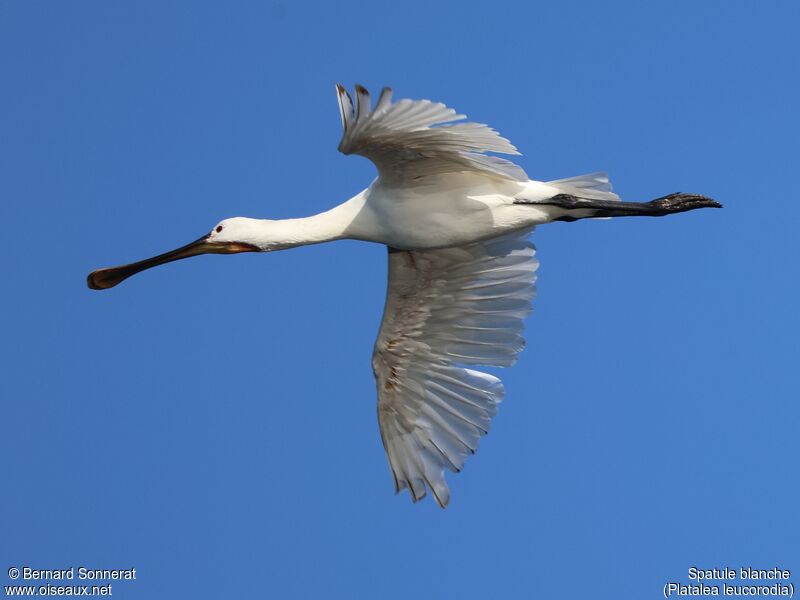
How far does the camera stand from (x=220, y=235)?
14.1 m

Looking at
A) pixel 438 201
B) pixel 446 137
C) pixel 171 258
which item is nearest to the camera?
pixel 446 137

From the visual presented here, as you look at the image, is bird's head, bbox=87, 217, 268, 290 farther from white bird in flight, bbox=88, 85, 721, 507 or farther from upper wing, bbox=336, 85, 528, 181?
upper wing, bbox=336, 85, 528, 181

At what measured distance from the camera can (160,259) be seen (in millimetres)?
14820

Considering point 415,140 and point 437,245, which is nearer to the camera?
point 415,140

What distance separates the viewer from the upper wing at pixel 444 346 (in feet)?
48.9

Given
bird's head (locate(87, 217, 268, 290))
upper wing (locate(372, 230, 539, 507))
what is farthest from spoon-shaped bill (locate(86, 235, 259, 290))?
upper wing (locate(372, 230, 539, 507))

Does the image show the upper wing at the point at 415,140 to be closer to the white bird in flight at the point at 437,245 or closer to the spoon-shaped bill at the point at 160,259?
the white bird in flight at the point at 437,245

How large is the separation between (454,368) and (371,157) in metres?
3.58

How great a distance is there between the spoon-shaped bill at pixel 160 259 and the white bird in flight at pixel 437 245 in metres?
0.02

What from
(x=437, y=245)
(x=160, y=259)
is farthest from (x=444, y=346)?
(x=160, y=259)

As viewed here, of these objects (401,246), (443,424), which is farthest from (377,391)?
(401,246)

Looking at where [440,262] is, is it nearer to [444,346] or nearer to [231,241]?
[444,346]

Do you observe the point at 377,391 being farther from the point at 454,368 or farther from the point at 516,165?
the point at 516,165

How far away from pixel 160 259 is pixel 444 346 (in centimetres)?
332
